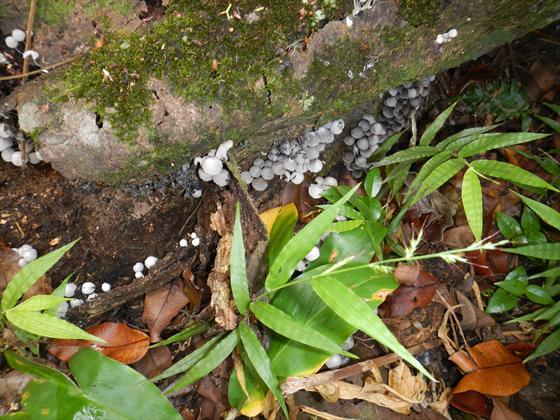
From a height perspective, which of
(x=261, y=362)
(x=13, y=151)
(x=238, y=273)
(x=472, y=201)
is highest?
→ (x=13, y=151)

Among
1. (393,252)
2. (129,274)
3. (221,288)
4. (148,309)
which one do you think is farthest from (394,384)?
(129,274)

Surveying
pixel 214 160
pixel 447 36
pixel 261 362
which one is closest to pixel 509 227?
pixel 447 36

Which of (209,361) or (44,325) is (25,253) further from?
(209,361)

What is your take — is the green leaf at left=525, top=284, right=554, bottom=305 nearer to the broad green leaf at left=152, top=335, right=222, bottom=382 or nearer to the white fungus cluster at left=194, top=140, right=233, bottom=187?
the broad green leaf at left=152, top=335, right=222, bottom=382

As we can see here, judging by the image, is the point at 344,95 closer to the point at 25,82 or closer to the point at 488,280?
the point at 25,82

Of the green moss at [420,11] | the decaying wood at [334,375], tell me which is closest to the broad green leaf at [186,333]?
the decaying wood at [334,375]
